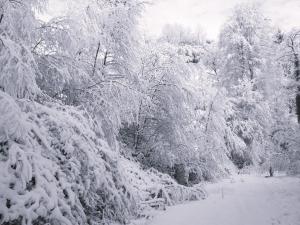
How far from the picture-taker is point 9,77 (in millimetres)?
4047

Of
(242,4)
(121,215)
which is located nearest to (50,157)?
(121,215)

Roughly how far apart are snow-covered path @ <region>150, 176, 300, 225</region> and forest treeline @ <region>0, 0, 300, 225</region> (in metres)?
0.70

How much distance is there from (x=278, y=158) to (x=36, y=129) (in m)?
8.98

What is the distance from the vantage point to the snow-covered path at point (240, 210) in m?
7.18

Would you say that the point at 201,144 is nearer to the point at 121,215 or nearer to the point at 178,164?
the point at 178,164

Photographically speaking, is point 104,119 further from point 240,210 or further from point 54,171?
point 240,210

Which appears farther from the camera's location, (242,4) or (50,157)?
(242,4)

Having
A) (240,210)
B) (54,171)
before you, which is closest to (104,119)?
(54,171)

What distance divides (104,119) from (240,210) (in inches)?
164

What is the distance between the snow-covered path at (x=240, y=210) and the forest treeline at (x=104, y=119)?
70 centimetres

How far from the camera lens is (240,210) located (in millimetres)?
8188

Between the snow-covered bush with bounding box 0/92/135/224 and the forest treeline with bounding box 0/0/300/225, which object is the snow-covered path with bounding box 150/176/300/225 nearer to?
the forest treeline with bounding box 0/0/300/225

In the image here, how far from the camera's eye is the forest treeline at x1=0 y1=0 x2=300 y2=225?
3.98m

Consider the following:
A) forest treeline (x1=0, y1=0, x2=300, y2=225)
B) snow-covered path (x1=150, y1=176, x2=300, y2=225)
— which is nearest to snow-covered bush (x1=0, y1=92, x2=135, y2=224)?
forest treeline (x1=0, y1=0, x2=300, y2=225)
